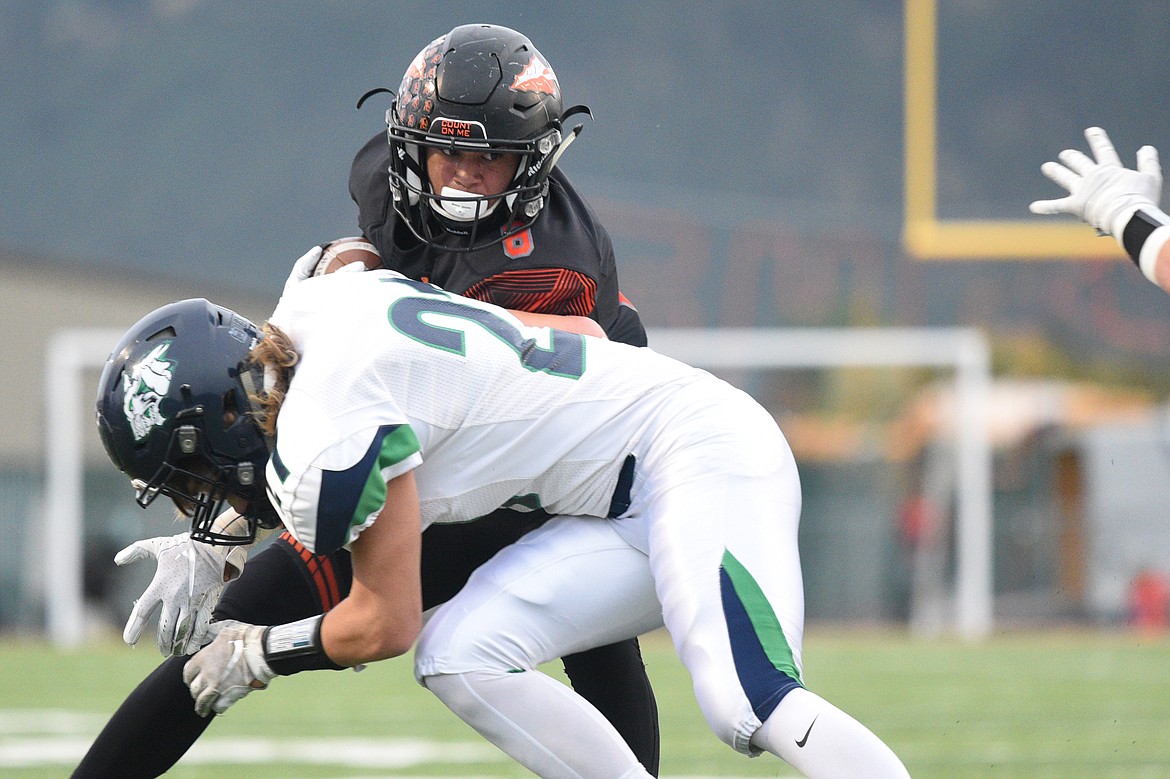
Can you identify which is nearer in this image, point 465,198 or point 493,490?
point 493,490

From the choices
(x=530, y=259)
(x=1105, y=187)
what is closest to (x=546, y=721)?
(x=530, y=259)

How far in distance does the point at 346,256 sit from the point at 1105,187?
1309 mm

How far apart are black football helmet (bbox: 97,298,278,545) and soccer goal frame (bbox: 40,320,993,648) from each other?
10.3m

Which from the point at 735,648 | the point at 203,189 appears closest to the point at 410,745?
the point at 735,648

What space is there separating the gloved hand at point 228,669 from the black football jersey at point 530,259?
0.69 metres

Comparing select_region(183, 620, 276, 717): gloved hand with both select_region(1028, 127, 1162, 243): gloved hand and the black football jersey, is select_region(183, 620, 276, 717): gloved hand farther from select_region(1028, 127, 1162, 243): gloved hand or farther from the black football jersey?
select_region(1028, 127, 1162, 243): gloved hand

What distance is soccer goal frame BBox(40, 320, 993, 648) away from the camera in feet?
41.5

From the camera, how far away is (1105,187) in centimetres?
252

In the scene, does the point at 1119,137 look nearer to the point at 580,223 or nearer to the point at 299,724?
the point at 299,724

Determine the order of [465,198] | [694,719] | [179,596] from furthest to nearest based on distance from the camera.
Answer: [694,719] < [465,198] < [179,596]

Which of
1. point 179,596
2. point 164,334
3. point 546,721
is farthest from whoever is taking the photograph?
point 179,596

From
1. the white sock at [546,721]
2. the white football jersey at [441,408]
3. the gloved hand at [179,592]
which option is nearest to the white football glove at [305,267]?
the white football jersey at [441,408]

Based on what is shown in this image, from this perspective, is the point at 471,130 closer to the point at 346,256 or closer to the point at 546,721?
the point at 346,256

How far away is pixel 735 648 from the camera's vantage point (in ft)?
7.49
